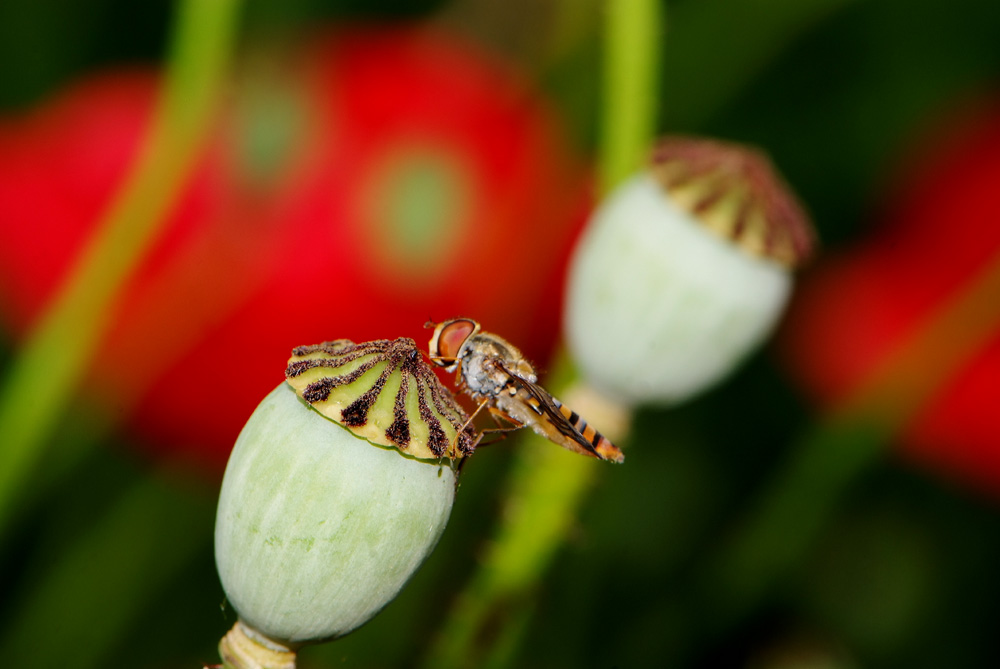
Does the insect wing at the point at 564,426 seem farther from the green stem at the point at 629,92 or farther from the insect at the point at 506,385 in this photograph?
the green stem at the point at 629,92

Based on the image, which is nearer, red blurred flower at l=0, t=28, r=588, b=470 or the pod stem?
the pod stem

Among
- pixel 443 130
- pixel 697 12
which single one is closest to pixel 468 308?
pixel 443 130

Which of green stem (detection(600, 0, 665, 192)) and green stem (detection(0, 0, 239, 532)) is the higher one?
green stem (detection(600, 0, 665, 192))

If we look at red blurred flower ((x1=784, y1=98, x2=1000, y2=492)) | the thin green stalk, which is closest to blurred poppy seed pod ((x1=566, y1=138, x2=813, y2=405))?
the thin green stalk

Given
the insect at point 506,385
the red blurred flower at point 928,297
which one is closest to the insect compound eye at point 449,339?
the insect at point 506,385

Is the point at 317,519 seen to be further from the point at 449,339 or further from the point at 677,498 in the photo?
the point at 677,498

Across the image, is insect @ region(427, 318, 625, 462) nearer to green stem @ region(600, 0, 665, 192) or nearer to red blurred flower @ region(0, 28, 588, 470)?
green stem @ region(600, 0, 665, 192)
